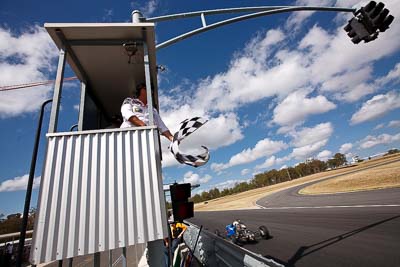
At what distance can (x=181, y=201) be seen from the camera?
3242 millimetres

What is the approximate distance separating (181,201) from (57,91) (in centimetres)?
215

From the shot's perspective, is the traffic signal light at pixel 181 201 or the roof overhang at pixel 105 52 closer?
the roof overhang at pixel 105 52

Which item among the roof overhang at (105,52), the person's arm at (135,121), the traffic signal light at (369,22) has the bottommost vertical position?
the person's arm at (135,121)

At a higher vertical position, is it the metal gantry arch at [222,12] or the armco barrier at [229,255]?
the metal gantry arch at [222,12]

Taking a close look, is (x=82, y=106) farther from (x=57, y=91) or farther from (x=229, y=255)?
(x=229, y=255)

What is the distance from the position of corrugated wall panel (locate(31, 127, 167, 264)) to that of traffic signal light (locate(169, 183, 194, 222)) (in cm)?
73

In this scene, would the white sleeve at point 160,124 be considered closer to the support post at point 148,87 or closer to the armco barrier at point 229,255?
the support post at point 148,87

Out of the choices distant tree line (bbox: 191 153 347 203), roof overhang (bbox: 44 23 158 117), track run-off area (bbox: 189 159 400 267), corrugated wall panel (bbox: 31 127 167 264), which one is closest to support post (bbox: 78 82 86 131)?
roof overhang (bbox: 44 23 158 117)

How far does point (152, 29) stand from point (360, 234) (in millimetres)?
11589

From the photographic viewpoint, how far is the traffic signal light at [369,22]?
6.21 metres

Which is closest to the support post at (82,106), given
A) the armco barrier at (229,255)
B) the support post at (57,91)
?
the support post at (57,91)

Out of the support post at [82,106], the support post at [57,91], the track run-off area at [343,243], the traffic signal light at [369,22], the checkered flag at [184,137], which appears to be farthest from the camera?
the track run-off area at [343,243]

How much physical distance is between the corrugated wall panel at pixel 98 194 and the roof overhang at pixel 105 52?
1.31 metres

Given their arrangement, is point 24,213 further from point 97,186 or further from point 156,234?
point 156,234
